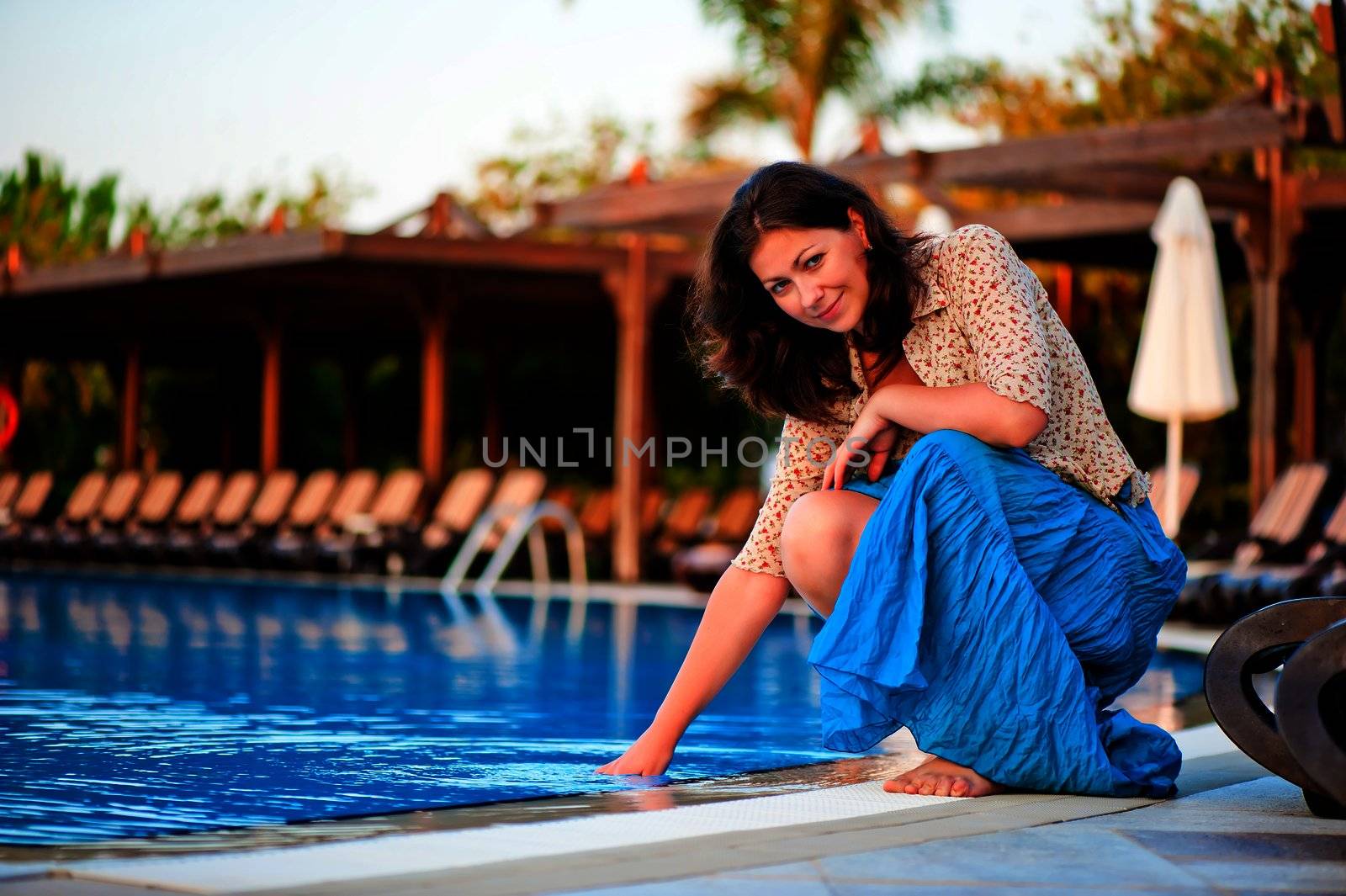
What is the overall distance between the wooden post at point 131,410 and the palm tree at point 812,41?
8.33 metres

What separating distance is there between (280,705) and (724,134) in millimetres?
21833

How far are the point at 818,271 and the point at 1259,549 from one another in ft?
22.7

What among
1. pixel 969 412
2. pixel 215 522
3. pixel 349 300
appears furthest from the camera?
pixel 349 300

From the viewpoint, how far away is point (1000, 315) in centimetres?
322

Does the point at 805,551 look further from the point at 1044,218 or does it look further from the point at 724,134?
the point at 724,134

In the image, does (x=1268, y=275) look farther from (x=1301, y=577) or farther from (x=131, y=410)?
(x=131, y=410)

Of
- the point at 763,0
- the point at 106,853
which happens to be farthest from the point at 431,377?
the point at 106,853

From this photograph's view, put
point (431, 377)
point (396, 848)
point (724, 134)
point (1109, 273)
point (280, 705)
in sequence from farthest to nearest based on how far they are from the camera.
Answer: point (724, 134) → point (1109, 273) → point (431, 377) → point (280, 705) → point (396, 848)

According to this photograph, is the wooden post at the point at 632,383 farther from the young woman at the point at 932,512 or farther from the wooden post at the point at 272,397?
the young woman at the point at 932,512

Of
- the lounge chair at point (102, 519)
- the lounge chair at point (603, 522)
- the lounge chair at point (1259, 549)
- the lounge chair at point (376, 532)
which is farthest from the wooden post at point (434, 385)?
the lounge chair at point (1259, 549)

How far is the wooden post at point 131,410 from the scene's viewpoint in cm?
2072

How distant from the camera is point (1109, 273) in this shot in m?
18.1

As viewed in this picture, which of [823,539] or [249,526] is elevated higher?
[823,539]

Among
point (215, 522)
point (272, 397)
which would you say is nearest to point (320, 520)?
point (215, 522)
